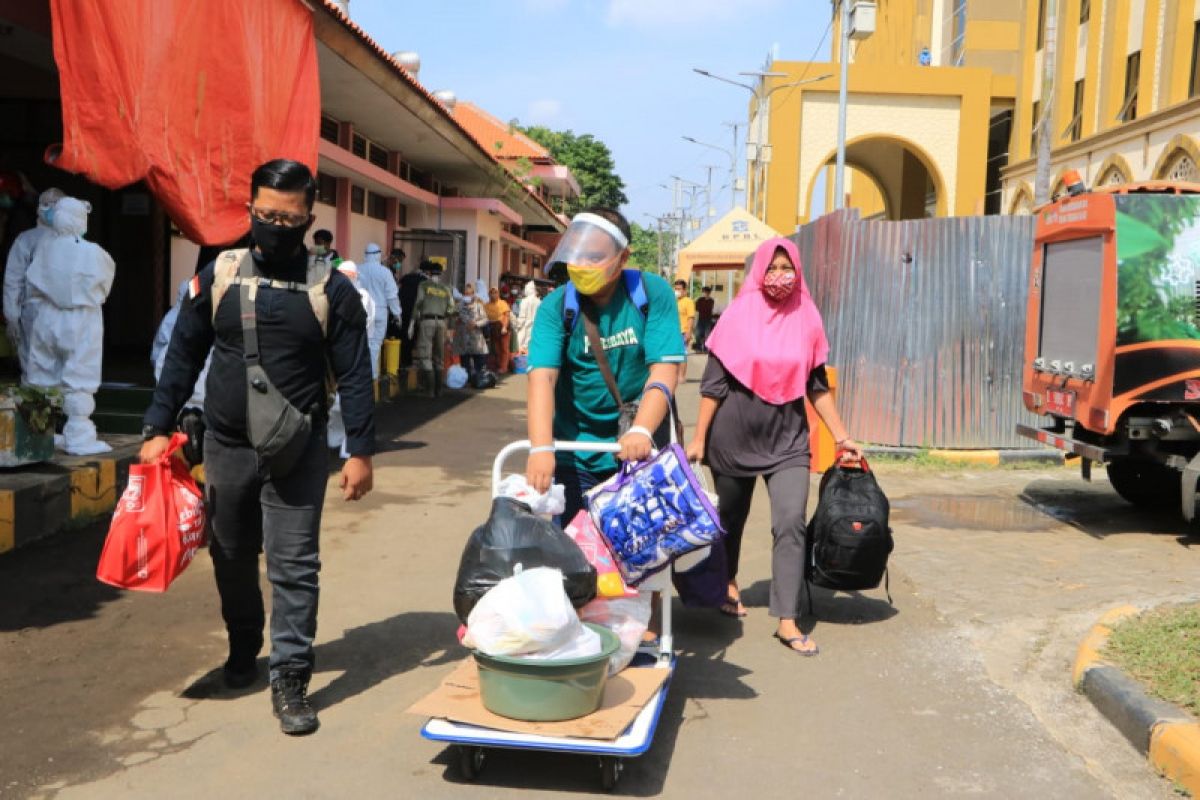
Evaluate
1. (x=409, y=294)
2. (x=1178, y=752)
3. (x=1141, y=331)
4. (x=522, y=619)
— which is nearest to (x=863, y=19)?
(x=409, y=294)

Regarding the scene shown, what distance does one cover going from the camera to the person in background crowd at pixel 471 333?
17.8 metres

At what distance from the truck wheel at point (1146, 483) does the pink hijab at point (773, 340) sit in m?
4.44

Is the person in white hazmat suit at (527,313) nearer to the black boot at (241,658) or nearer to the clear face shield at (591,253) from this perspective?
the black boot at (241,658)

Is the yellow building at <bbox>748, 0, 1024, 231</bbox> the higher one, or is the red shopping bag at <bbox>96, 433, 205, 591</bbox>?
the yellow building at <bbox>748, 0, 1024, 231</bbox>

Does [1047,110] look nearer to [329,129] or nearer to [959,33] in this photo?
[329,129]

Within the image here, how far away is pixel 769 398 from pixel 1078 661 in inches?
68.0

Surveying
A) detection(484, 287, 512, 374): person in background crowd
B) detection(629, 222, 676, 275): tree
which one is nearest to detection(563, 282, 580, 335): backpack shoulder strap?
detection(484, 287, 512, 374): person in background crowd

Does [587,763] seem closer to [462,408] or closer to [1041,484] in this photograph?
[1041,484]

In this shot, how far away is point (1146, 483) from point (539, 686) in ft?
22.4

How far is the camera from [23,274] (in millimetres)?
7949

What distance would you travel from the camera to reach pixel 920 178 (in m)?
39.0

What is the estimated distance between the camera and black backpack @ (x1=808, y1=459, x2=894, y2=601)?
205 inches

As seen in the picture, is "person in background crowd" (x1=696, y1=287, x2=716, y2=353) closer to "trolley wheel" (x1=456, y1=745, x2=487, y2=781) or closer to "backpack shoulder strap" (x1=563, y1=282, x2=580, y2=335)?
"backpack shoulder strap" (x1=563, y1=282, x2=580, y2=335)

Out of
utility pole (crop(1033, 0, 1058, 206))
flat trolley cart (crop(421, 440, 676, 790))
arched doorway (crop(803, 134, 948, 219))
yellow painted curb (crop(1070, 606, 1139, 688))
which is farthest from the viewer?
arched doorway (crop(803, 134, 948, 219))
